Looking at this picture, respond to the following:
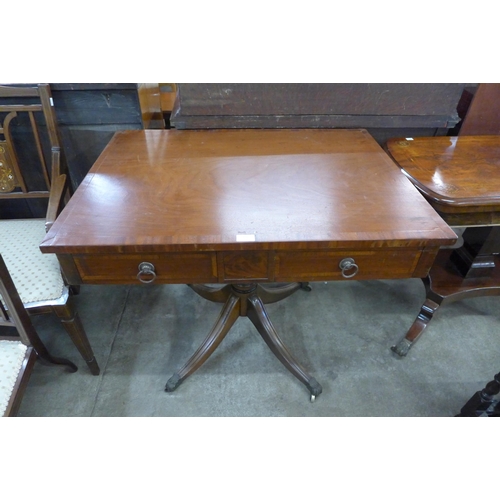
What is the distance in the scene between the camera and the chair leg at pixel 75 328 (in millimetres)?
1124

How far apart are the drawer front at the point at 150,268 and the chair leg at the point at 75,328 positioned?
0.31m

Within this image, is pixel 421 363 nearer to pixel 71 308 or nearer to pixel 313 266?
pixel 313 266

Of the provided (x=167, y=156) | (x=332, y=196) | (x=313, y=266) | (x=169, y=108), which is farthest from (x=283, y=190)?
(x=169, y=108)

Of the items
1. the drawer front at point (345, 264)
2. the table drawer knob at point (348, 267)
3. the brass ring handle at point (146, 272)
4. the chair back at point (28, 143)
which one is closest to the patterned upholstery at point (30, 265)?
the chair back at point (28, 143)

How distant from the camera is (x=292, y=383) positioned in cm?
137

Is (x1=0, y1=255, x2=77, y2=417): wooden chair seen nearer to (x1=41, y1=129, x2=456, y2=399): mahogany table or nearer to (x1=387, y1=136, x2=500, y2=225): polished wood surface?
(x1=41, y1=129, x2=456, y2=399): mahogany table

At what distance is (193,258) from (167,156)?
0.44 m

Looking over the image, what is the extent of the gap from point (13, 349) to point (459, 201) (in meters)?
1.34

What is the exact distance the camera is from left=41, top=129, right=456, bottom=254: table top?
810mm

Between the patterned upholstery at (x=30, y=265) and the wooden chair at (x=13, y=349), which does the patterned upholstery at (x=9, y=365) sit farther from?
the patterned upholstery at (x=30, y=265)

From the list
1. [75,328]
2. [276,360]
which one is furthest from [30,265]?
[276,360]

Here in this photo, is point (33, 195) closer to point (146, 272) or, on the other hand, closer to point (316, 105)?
point (146, 272)

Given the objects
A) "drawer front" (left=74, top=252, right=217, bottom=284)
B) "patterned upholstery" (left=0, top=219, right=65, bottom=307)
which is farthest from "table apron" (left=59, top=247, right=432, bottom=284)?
"patterned upholstery" (left=0, top=219, right=65, bottom=307)

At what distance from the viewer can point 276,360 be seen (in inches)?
57.4
